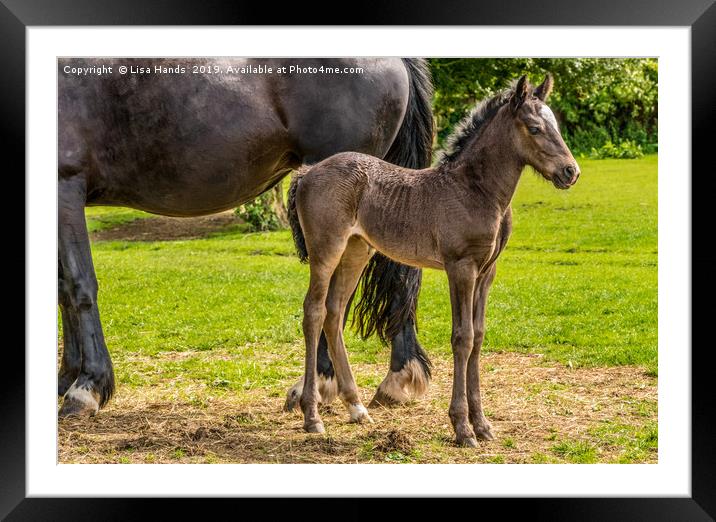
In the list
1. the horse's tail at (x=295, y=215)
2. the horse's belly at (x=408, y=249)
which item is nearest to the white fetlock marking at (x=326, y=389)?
the horse's tail at (x=295, y=215)

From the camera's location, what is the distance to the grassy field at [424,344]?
21.0 ft

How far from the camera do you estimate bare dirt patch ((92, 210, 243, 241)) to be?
16438 mm

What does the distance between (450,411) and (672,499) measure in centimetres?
142

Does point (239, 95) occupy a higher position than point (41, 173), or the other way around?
point (239, 95)

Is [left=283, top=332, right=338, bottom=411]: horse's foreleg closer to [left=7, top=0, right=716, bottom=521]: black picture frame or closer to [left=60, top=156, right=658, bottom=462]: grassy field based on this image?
[left=60, top=156, right=658, bottom=462]: grassy field

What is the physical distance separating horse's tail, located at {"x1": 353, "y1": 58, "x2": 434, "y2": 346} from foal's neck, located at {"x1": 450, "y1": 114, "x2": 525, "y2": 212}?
139 centimetres

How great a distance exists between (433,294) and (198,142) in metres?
5.49

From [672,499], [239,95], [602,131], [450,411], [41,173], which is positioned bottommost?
[672,499]

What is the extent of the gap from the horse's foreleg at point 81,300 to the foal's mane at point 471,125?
2593 mm
